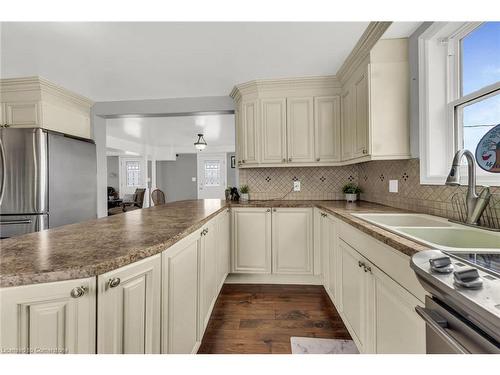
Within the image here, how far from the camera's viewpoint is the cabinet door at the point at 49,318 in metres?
0.61

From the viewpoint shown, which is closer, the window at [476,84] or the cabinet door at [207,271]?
the window at [476,84]

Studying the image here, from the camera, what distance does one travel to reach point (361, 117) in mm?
2127

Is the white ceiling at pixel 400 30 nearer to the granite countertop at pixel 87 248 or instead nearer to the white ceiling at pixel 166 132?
the granite countertop at pixel 87 248

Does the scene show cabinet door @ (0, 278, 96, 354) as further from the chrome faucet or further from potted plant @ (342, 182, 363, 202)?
potted plant @ (342, 182, 363, 202)

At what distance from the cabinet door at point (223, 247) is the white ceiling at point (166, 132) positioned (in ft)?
9.40

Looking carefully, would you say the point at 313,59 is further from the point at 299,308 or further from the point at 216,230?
the point at 299,308

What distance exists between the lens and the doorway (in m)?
8.69

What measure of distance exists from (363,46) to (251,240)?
211 cm

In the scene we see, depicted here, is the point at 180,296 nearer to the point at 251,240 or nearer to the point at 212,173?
the point at 251,240

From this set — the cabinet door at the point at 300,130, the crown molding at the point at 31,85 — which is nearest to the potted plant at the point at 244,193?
the cabinet door at the point at 300,130

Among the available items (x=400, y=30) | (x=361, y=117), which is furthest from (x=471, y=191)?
(x=400, y=30)

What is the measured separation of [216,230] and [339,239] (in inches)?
39.6

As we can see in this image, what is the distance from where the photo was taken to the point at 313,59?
7.52 feet

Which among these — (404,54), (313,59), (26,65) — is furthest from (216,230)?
(26,65)
